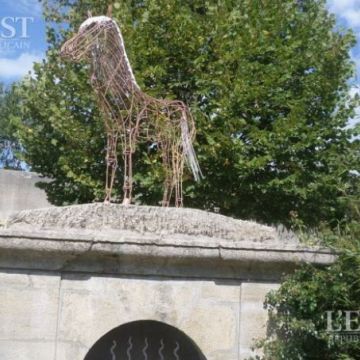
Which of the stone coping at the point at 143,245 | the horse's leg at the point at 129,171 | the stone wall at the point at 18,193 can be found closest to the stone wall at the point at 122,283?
the stone coping at the point at 143,245

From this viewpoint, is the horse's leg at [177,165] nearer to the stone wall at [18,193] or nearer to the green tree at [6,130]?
the stone wall at [18,193]

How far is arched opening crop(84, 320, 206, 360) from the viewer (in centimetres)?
378

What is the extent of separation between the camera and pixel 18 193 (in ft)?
60.7

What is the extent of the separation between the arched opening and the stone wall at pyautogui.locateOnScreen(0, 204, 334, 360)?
0.70 feet

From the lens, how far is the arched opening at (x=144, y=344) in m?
3.78

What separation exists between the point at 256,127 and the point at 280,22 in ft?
6.48

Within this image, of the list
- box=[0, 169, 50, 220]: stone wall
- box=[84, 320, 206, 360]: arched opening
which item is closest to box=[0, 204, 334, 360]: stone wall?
box=[84, 320, 206, 360]: arched opening

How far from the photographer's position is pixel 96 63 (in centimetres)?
567

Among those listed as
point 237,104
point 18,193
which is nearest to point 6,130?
point 18,193

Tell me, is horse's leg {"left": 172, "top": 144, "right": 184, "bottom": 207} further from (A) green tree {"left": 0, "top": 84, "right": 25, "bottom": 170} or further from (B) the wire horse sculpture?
(A) green tree {"left": 0, "top": 84, "right": 25, "bottom": 170}

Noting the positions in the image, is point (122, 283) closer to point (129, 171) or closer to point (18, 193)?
point (129, 171)

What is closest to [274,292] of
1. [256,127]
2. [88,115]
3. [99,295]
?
[99,295]

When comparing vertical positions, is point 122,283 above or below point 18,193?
below

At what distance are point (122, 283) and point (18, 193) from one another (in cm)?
1550
